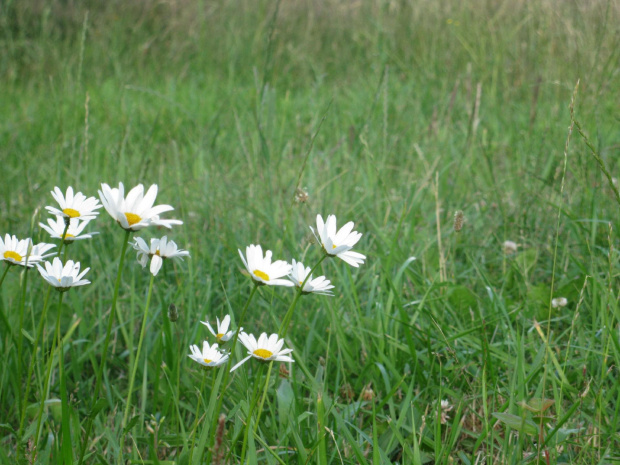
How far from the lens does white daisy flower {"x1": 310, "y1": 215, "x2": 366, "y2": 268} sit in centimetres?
70

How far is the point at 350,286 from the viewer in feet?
4.62

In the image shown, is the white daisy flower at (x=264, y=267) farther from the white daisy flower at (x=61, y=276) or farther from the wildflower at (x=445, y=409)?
the wildflower at (x=445, y=409)

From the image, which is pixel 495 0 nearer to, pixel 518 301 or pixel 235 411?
pixel 518 301

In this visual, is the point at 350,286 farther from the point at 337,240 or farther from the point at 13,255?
the point at 13,255

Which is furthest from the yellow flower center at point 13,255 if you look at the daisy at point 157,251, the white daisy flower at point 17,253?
the daisy at point 157,251

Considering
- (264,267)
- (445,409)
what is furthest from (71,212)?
(445,409)

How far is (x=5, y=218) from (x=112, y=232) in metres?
0.46

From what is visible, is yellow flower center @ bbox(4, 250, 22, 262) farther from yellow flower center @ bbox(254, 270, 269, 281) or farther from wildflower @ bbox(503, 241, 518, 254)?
wildflower @ bbox(503, 241, 518, 254)

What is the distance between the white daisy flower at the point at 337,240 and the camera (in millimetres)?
696

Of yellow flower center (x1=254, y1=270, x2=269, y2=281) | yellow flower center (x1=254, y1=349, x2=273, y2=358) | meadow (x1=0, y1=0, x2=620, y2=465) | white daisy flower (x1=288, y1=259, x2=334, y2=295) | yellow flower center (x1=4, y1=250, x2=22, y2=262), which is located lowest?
meadow (x1=0, y1=0, x2=620, y2=465)

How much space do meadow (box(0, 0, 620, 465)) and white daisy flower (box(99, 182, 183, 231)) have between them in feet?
0.40

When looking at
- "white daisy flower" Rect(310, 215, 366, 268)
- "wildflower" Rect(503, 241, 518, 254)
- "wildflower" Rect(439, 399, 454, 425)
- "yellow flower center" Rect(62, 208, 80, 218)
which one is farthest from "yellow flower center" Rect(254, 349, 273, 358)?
"wildflower" Rect(503, 241, 518, 254)

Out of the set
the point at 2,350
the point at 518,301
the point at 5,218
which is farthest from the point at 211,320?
the point at 5,218

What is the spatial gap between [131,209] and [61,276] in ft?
0.54
